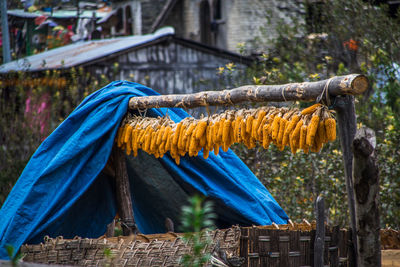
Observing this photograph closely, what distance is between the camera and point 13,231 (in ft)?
17.0

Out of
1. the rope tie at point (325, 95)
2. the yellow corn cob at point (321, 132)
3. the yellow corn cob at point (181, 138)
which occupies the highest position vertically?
the rope tie at point (325, 95)

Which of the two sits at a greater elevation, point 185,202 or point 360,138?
point 360,138

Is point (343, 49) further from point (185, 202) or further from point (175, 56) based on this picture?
point (185, 202)

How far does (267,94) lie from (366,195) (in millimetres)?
1015

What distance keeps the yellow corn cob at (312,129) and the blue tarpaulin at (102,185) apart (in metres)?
2.10

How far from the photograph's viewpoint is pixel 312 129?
12.4 ft

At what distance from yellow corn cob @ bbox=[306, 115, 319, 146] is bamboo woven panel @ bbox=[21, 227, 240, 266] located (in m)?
0.98

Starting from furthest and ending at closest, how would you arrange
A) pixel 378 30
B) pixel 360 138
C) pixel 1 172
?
pixel 378 30, pixel 1 172, pixel 360 138

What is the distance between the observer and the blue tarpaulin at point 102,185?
5.32 meters

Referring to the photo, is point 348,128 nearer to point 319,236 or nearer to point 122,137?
point 319,236

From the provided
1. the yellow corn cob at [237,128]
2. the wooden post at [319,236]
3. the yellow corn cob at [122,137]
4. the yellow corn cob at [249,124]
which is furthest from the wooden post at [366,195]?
the yellow corn cob at [122,137]

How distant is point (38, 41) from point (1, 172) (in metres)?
11.9

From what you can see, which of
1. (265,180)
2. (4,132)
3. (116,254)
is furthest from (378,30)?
(116,254)

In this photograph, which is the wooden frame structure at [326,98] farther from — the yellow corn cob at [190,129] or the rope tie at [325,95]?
the yellow corn cob at [190,129]
